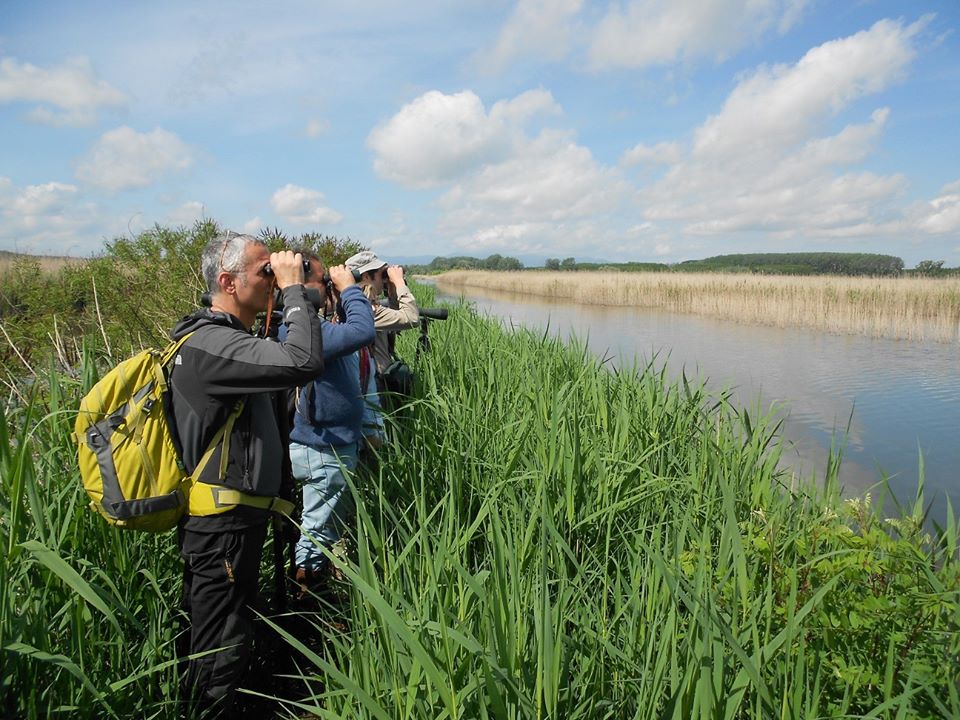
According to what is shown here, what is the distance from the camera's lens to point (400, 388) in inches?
Answer: 146

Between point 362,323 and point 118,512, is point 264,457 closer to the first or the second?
point 118,512

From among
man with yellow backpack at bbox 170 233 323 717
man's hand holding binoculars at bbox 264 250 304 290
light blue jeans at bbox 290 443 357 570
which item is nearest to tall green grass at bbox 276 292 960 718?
light blue jeans at bbox 290 443 357 570

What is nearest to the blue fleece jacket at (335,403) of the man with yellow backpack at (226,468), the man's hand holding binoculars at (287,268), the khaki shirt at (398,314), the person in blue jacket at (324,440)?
the person in blue jacket at (324,440)

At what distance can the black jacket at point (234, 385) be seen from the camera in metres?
1.83

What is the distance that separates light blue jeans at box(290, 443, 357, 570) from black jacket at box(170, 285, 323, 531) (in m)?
0.75

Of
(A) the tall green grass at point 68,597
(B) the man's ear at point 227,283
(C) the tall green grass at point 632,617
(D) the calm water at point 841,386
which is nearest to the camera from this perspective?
(C) the tall green grass at point 632,617

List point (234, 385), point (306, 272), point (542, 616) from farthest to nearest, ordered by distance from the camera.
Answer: point (306, 272) → point (234, 385) → point (542, 616)

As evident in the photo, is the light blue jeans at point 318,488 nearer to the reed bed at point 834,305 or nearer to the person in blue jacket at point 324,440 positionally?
the person in blue jacket at point 324,440

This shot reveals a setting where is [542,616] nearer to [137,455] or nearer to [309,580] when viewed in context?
[137,455]

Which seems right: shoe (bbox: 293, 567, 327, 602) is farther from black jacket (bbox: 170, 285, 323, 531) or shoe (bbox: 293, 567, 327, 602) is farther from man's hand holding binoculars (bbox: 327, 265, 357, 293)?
man's hand holding binoculars (bbox: 327, 265, 357, 293)

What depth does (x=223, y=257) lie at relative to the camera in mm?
2037

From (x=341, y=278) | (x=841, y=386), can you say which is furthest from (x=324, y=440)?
(x=841, y=386)

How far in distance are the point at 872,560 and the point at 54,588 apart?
234 centimetres

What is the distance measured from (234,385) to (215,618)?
0.73m
